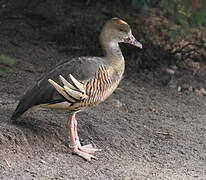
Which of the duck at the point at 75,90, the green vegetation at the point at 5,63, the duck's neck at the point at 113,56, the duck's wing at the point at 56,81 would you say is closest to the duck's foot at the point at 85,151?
the duck at the point at 75,90

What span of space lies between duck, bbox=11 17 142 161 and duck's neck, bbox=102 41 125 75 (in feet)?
0.04

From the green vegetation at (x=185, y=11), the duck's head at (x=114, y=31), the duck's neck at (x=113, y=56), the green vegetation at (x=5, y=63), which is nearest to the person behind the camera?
the duck's neck at (x=113, y=56)

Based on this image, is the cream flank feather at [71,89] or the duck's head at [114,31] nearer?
the cream flank feather at [71,89]

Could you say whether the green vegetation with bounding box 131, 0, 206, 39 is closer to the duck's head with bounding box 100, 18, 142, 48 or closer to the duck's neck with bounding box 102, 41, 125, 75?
the duck's head with bounding box 100, 18, 142, 48

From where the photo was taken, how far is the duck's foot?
655 centimetres

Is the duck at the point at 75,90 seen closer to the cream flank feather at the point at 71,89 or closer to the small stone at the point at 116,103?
the cream flank feather at the point at 71,89

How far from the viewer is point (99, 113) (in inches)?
314

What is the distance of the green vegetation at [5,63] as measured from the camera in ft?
28.7

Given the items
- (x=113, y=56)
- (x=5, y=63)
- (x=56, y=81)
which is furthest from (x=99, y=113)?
(x=5, y=63)

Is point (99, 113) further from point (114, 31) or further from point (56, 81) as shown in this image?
point (56, 81)

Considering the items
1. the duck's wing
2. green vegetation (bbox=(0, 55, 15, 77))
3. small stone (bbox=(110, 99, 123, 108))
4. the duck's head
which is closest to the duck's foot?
the duck's wing

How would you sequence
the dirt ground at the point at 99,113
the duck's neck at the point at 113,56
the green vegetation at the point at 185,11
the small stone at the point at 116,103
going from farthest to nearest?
the green vegetation at the point at 185,11 < the small stone at the point at 116,103 < the duck's neck at the point at 113,56 < the dirt ground at the point at 99,113

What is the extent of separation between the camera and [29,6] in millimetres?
11359

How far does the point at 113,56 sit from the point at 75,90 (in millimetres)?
744
